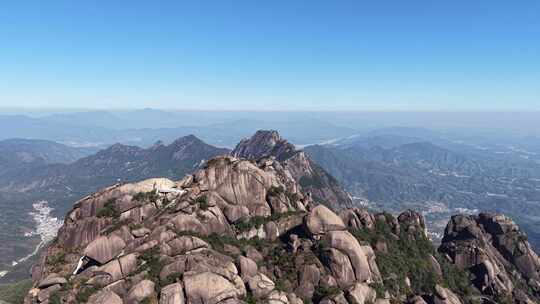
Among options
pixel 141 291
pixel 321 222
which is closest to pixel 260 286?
pixel 141 291

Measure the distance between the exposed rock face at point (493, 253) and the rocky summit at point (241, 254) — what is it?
1.53ft

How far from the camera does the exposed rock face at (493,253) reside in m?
97.6

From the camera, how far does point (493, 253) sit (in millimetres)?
112000

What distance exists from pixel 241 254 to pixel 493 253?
7944cm

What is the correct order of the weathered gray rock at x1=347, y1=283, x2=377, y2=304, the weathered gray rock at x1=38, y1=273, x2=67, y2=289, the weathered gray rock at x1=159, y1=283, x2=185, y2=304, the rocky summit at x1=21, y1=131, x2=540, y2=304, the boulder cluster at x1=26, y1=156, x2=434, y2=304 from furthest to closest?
1. the weathered gray rock at x1=347, y1=283, x2=377, y2=304
2. the weathered gray rock at x1=38, y1=273, x2=67, y2=289
3. the rocky summit at x1=21, y1=131, x2=540, y2=304
4. the boulder cluster at x1=26, y1=156, x2=434, y2=304
5. the weathered gray rock at x1=159, y1=283, x2=185, y2=304

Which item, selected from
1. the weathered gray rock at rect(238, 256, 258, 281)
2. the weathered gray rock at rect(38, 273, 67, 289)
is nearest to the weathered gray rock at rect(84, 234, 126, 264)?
the weathered gray rock at rect(38, 273, 67, 289)

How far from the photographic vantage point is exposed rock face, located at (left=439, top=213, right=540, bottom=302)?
9762 centimetres

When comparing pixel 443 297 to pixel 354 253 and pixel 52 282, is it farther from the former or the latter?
pixel 52 282

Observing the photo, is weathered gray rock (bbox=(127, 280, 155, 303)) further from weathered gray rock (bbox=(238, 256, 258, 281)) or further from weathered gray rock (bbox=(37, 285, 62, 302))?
weathered gray rock (bbox=(238, 256, 258, 281))

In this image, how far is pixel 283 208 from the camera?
289ft

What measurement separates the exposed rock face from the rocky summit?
0.47 m

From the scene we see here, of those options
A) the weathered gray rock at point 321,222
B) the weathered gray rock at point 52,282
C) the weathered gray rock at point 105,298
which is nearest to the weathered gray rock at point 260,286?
the weathered gray rock at point 321,222

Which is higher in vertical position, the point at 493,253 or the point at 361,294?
the point at 361,294

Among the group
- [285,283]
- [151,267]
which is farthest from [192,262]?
[285,283]
